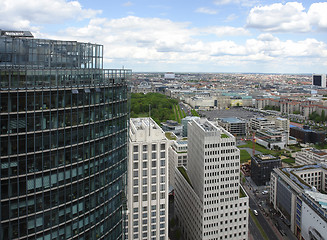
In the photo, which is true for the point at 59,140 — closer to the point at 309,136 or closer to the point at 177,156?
the point at 177,156

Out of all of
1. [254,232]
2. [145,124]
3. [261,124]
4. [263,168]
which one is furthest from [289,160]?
[145,124]

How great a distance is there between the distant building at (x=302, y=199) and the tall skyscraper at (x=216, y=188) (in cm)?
1161

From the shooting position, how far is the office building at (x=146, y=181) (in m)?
43.4

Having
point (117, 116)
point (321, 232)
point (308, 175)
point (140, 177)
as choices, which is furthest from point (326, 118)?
point (117, 116)

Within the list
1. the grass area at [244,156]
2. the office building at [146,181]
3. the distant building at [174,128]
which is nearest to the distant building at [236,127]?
the distant building at [174,128]

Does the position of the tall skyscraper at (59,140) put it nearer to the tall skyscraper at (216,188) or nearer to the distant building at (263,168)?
the tall skyscraper at (216,188)

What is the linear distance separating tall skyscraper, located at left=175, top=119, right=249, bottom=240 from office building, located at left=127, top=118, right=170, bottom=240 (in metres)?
8.14

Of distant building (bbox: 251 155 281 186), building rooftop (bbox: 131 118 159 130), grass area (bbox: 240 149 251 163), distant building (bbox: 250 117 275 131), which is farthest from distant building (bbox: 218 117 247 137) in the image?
building rooftop (bbox: 131 118 159 130)

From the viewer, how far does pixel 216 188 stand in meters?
50.0

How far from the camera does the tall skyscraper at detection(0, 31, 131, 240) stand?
19828 mm

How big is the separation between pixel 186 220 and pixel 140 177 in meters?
20.8

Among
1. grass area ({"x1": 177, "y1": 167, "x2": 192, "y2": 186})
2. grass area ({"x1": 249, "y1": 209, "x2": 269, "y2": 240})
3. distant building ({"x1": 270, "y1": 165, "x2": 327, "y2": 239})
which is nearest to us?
distant building ({"x1": 270, "y1": 165, "x2": 327, "y2": 239})

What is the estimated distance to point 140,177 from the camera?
4369cm

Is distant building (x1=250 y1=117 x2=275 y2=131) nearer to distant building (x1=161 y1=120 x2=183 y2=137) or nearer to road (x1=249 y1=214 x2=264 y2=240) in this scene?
distant building (x1=161 y1=120 x2=183 y2=137)
